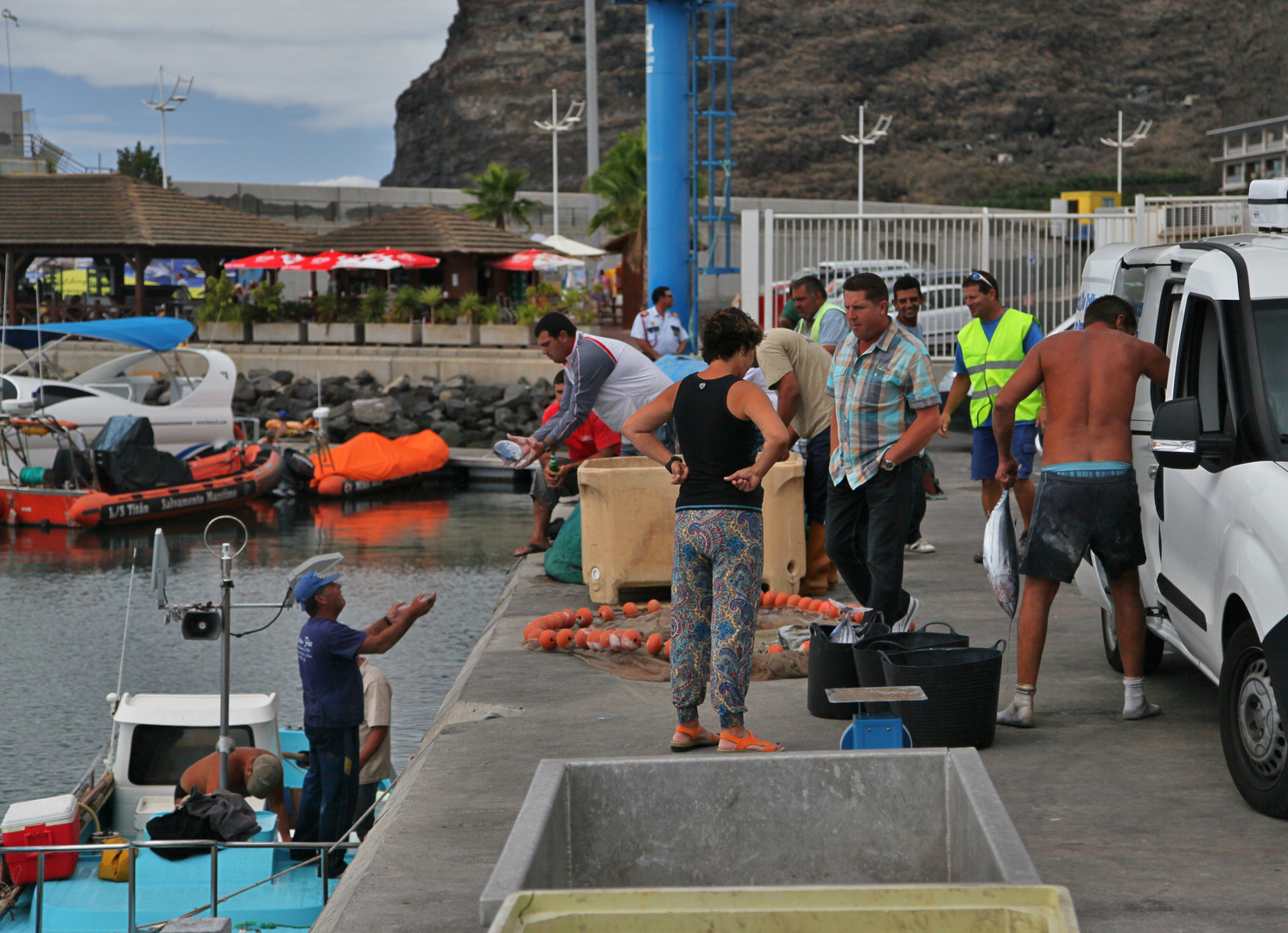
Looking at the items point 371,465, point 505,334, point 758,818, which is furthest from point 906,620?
point 505,334

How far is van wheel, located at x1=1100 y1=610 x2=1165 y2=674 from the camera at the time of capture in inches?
276

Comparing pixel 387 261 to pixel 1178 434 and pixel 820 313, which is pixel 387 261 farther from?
pixel 1178 434

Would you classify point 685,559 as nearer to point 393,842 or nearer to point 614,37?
point 393,842

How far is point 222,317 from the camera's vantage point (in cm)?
4066

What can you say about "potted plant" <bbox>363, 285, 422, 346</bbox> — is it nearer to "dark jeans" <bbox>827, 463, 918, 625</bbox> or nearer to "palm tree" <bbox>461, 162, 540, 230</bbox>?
"palm tree" <bbox>461, 162, 540, 230</bbox>

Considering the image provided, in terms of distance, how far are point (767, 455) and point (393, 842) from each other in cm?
208

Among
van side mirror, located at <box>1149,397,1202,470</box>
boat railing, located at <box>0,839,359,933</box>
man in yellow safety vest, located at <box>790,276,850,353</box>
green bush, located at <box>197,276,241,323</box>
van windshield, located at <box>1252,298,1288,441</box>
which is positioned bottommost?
boat railing, located at <box>0,839,359,933</box>

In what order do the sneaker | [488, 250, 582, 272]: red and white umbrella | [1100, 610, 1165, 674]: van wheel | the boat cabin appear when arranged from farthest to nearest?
[488, 250, 582, 272]: red and white umbrella
the boat cabin
[1100, 610, 1165, 674]: van wheel
the sneaker

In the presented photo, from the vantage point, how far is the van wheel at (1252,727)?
15.6 feet

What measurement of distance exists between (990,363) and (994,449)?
2.03 feet

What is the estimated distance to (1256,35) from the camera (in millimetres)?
84750

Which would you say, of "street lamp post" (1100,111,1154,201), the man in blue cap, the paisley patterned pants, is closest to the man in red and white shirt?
the man in blue cap

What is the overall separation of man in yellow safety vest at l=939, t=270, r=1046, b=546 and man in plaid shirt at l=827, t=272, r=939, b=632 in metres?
3.02

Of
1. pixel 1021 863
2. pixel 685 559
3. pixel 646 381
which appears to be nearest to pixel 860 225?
pixel 646 381
